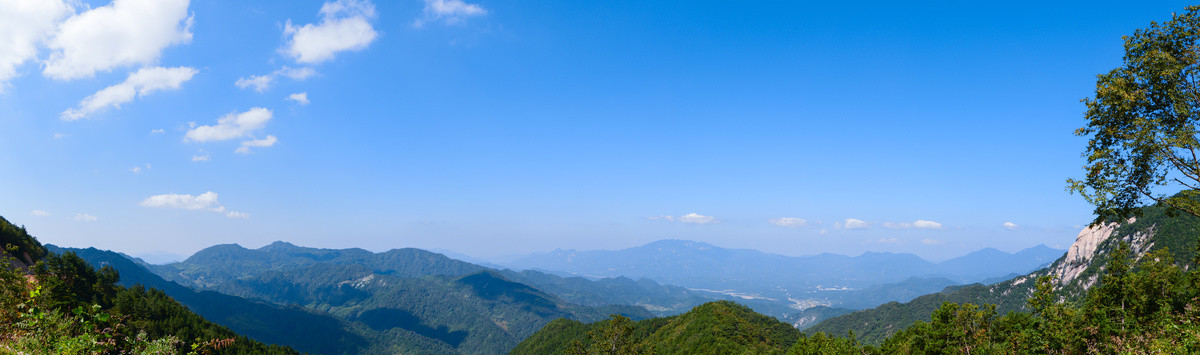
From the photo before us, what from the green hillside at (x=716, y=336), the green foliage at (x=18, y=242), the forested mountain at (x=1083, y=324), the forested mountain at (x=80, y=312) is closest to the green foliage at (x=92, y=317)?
the forested mountain at (x=80, y=312)

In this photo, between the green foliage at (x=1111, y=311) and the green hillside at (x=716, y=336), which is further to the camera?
the green hillside at (x=716, y=336)

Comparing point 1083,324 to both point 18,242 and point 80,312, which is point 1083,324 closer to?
point 80,312

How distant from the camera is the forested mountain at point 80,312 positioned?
974cm

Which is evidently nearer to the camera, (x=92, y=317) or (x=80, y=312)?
(x=80, y=312)

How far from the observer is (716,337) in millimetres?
107375

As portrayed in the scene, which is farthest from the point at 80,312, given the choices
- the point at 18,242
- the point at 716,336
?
the point at 18,242

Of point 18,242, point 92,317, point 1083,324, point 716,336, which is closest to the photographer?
point 92,317

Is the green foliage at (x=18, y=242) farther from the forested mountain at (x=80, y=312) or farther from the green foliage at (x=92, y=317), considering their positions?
the green foliage at (x=92, y=317)

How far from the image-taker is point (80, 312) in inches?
347

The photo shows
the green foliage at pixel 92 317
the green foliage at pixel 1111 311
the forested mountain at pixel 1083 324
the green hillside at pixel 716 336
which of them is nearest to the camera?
the green foliage at pixel 92 317

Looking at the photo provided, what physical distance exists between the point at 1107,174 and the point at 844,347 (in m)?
36.1

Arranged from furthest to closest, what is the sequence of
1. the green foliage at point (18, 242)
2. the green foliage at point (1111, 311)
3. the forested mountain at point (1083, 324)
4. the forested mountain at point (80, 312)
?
the green foliage at point (18, 242) < the green foliage at point (1111, 311) < the forested mountain at point (1083, 324) < the forested mountain at point (80, 312)

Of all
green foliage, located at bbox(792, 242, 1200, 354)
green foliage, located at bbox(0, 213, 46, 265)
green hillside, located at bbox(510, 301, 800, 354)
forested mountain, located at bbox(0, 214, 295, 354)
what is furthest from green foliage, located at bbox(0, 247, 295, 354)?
green hillside, located at bbox(510, 301, 800, 354)

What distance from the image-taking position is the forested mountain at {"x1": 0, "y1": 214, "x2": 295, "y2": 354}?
9742 mm
